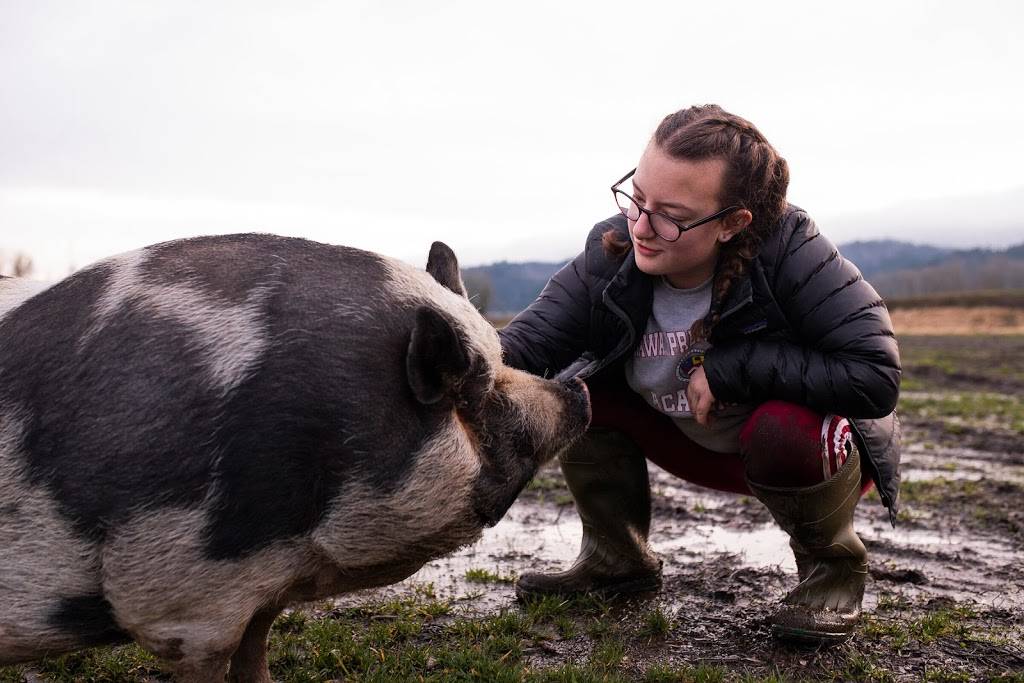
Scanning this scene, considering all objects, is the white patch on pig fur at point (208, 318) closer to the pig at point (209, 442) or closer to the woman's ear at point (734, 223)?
the pig at point (209, 442)

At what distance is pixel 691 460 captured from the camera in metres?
3.81

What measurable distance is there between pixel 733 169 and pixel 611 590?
1.86m

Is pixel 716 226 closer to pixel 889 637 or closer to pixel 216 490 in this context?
pixel 889 637

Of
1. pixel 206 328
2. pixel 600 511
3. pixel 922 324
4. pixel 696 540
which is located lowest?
pixel 922 324

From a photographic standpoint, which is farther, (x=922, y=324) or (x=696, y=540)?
(x=922, y=324)

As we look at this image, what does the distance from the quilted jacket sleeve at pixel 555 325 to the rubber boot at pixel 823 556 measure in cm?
86

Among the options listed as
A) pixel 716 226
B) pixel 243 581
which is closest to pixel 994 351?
pixel 716 226

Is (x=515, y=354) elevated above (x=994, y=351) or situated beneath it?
elevated above

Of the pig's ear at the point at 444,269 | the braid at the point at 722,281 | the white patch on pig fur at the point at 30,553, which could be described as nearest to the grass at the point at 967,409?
the braid at the point at 722,281

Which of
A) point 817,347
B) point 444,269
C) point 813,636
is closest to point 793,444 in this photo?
point 817,347

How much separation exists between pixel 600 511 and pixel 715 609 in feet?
2.03

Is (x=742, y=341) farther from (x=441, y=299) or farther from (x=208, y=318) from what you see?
(x=208, y=318)

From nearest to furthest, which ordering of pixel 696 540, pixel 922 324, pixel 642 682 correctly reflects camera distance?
pixel 642 682 → pixel 696 540 → pixel 922 324

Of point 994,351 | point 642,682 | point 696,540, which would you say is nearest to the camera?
point 642,682
